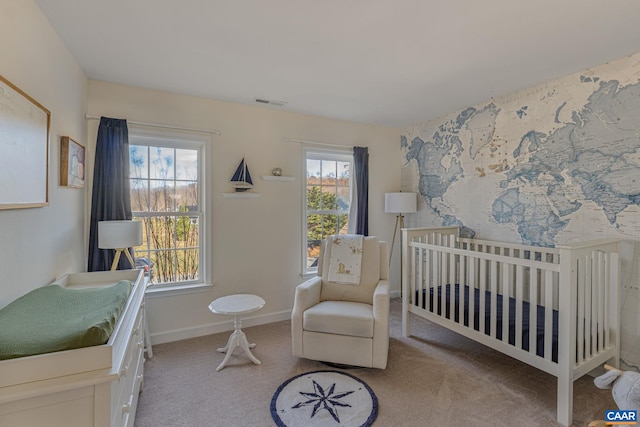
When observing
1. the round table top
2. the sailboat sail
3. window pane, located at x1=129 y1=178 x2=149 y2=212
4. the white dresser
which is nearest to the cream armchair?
the round table top

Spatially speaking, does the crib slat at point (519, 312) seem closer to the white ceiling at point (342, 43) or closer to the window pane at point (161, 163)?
the white ceiling at point (342, 43)

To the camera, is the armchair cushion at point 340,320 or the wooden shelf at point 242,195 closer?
the armchair cushion at point 340,320

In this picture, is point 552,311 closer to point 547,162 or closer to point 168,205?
point 547,162

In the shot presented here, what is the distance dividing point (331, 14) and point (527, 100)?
2.09 meters

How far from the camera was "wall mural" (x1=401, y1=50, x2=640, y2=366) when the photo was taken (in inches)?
84.8

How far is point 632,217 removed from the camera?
2137 mm

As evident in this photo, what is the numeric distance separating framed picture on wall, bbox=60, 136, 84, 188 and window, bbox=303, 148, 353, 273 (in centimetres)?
207

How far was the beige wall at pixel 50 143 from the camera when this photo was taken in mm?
1352

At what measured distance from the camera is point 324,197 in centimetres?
379

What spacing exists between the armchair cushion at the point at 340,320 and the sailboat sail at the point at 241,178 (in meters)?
1.42

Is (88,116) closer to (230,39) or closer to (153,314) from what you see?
(230,39)

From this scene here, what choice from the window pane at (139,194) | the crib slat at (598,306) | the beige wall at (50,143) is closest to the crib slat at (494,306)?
the crib slat at (598,306)

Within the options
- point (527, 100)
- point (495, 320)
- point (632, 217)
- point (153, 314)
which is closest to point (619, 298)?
point (632, 217)

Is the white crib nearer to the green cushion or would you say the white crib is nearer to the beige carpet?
the beige carpet
